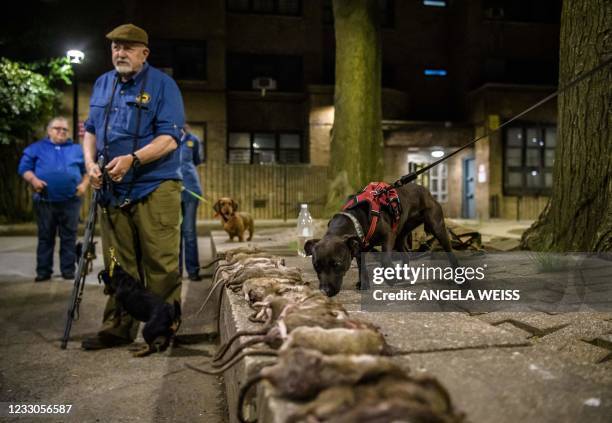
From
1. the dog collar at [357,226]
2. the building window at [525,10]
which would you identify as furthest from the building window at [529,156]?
the dog collar at [357,226]

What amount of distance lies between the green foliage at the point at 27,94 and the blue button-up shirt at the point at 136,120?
1412 cm

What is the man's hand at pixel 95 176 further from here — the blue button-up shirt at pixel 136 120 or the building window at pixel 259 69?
the building window at pixel 259 69

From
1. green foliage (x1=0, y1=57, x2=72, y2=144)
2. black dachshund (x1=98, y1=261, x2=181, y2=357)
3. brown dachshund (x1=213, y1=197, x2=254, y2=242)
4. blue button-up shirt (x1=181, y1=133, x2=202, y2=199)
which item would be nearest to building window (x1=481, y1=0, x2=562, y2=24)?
green foliage (x1=0, y1=57, x2=72, y2=144)

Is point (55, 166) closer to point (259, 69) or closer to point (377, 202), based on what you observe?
point (377, 202)

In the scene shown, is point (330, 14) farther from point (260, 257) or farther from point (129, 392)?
point (129, 392)

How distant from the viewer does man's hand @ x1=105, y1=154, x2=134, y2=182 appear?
3.61 meters

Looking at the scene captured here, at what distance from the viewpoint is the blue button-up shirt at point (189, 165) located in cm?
691

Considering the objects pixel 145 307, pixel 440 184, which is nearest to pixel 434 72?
pixel 440 184

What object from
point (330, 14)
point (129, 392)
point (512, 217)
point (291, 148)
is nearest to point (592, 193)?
point (129, 392)

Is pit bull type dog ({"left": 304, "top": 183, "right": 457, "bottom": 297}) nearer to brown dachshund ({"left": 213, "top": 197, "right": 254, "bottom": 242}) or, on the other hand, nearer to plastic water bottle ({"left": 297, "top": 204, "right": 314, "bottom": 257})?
plastic water bottle ({"left": 297, "top": 204, "right": 314, "bottom": 257})

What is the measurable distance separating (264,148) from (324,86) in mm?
3875

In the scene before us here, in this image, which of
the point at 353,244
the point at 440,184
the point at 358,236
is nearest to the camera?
the point at 353,244

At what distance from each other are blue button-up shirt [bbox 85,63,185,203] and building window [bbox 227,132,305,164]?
1795cm

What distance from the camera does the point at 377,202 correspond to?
13.4 feet
